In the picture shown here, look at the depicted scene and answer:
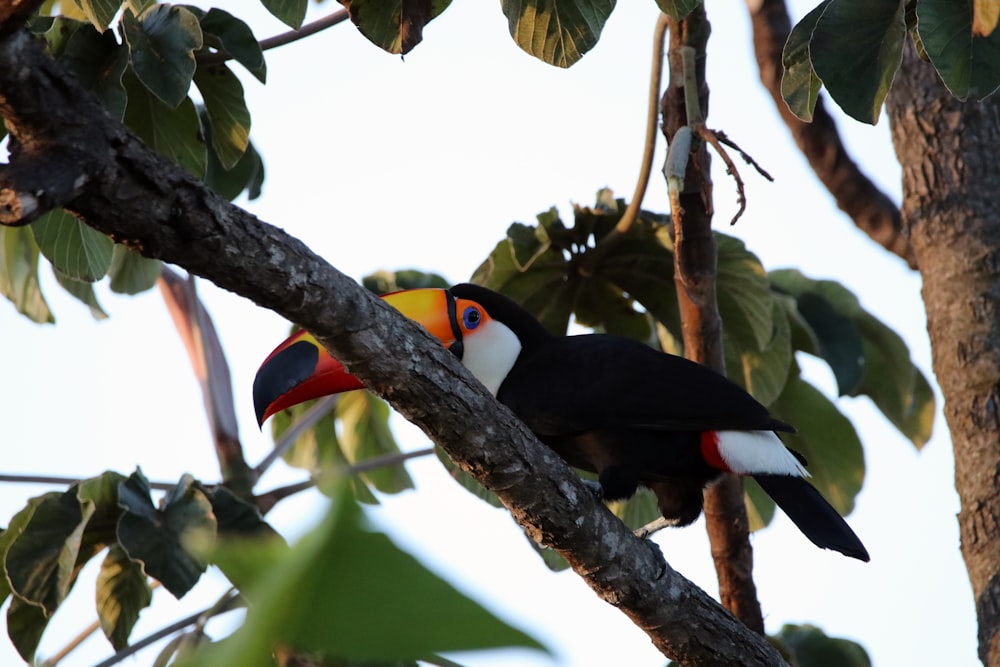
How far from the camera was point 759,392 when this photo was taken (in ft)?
12.3

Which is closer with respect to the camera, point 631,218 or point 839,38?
point 839,38

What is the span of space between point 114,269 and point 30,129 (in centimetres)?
242

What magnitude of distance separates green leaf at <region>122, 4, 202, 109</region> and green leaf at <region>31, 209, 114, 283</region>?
1.79 ft

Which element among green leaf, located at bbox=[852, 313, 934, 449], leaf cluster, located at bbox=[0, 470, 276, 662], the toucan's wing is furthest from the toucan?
green leaf, located at bbox=[852, 313, 934, 449]

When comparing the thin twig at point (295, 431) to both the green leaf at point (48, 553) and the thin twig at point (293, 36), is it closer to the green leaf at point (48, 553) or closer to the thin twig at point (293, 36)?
the green leaf at point (48, 553)

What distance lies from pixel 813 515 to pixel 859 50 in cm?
112

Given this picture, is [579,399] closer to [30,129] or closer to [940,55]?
[940,55]

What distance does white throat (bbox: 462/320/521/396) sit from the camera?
10.4ft

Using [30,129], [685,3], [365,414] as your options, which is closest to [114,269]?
[365,414]

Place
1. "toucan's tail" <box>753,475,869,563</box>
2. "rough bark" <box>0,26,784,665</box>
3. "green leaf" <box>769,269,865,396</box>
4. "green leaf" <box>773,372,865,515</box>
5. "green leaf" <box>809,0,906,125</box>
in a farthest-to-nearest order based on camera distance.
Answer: "green leaf" <box>773,372,865,515</box> → "green leaf" <box>769,269,865,396</box> → "toucan's tail" <box>753,475,869,563</box> → "green leaf" <box>809,0,906,125</box> → "rough bark" <box>0,26,784,665</box>

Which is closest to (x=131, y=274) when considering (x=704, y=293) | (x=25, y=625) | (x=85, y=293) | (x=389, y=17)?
(x=85, y=293)

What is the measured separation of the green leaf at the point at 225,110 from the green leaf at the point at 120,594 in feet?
4.04

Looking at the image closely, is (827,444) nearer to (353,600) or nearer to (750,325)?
(750,325)

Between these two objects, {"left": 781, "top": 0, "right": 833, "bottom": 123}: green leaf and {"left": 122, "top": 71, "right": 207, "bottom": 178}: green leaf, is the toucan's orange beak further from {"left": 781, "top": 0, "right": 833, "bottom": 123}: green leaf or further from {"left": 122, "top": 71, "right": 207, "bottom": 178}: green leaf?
{"left": 781, "top": 0, "right": 833, "bottom": 123}: green leaf
